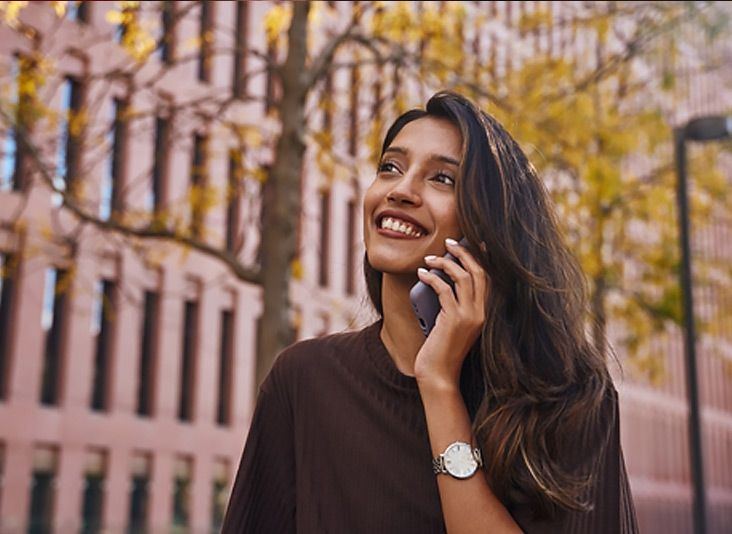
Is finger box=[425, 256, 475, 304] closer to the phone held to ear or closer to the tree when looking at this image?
the phone held to ear

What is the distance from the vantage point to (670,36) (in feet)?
40.4

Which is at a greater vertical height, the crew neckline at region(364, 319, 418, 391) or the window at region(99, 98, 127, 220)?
the window at region(99, 98, 127, 220)

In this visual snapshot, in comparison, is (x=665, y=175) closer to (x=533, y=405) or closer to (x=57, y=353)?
(x=57, y=353)

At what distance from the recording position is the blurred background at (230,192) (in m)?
10.2

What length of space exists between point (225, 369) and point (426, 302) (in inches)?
1085

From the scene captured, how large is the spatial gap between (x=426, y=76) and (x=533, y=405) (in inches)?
325

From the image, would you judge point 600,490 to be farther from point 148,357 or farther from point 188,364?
point 188,364

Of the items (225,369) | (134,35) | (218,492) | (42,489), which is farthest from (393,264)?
(225,369)

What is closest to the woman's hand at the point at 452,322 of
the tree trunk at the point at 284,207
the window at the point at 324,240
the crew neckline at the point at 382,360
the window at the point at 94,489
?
the crew neckline at the point at 382,360

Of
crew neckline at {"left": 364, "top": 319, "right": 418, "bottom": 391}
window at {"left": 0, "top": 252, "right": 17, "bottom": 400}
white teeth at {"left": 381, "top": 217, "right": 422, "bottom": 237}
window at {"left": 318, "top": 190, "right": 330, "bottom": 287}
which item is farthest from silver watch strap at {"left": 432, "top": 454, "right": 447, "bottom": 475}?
window at {"left": 318, "top": 190, "right": 330, "bottom": 287}

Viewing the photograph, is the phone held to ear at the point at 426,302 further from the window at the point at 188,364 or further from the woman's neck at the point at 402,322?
the window at the point at 188,364

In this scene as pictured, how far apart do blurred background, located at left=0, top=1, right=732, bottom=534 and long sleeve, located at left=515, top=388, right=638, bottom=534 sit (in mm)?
6162

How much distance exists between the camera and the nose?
2.40m

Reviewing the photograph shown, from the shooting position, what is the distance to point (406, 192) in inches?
94.6
